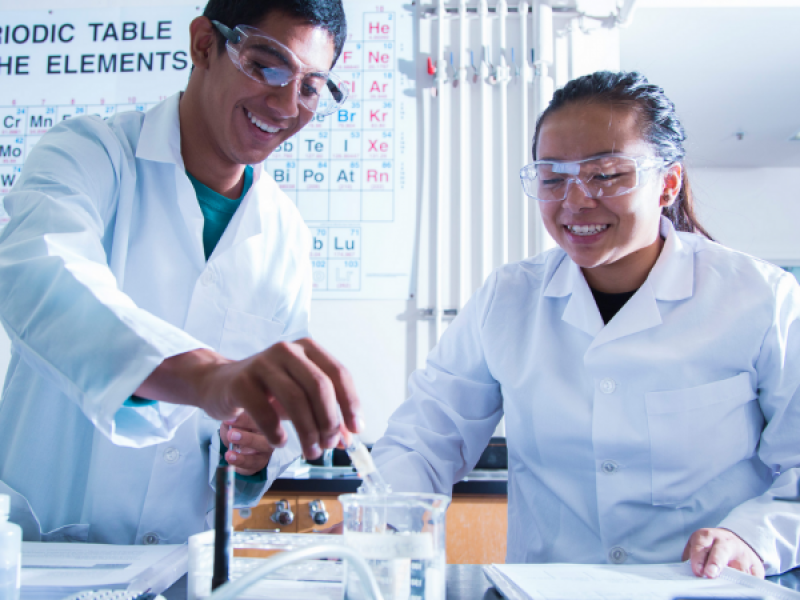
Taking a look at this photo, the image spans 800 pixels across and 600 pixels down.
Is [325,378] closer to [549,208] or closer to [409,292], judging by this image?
[549,208]

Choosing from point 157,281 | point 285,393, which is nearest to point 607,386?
point 285,393

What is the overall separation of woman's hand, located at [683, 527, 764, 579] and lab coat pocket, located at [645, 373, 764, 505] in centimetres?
18

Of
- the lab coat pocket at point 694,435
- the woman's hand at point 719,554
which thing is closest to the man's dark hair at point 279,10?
the lab coat pocket at point 694,435

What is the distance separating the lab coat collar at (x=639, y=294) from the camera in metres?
1.26

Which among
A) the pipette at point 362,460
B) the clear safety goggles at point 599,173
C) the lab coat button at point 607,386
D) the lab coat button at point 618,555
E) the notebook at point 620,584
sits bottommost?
the lab coat button at point 618,555

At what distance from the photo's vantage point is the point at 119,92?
8.29ft

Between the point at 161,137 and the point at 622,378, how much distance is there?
105 cm

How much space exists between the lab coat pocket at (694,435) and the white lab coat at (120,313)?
2.32 feet

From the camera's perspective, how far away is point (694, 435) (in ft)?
3.88

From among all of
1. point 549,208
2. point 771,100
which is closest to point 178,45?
point 549,208

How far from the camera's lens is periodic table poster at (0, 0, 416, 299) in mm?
2422

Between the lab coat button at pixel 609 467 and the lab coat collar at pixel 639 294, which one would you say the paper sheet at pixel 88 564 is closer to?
the lab coat button at pixel 609 467

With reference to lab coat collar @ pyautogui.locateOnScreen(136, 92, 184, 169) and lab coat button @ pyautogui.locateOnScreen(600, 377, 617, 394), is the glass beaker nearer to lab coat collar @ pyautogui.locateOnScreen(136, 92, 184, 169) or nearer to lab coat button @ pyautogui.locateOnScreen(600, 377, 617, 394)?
lab coat button @ pyautogui.locateOnScreen(600, 377, 617, 394)

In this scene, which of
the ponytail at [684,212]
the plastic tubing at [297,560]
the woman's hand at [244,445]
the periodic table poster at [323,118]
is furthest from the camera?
the periodic table poster at [323,118]
